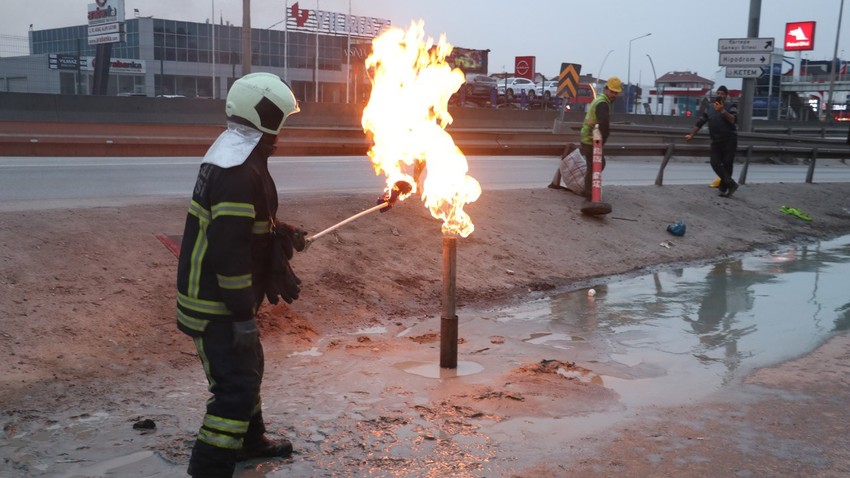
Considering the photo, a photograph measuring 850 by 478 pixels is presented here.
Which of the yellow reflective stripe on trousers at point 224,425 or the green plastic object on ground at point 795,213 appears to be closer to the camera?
the yellow reflective stripe on trousers at point 224,425

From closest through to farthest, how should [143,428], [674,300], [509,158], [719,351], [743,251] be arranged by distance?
[143,428] → [719,351] → [674,300] → [743,251] → [509,158]

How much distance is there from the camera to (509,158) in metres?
23.8

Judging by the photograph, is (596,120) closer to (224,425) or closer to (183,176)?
(183,176)

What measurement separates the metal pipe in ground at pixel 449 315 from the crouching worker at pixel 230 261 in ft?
7.33

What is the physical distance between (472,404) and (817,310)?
4880 mm

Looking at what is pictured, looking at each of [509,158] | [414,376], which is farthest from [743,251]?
[509,158]

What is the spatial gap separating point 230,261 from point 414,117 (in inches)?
109

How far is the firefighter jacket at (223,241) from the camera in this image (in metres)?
3.78

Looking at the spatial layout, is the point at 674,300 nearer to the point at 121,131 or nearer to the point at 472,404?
the point at 472,404

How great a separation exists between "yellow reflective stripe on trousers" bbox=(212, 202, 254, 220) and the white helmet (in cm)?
48

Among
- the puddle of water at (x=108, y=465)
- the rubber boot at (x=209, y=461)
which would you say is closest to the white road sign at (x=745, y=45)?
the puddle of water at (x=108, y=465)

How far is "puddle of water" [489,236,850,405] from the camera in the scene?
20.9 feet

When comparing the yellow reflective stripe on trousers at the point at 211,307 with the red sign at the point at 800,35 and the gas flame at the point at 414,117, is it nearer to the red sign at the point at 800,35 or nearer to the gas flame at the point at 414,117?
the gas flame at the point at 414,117

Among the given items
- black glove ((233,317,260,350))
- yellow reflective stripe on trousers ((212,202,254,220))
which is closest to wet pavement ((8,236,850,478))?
black glove ((233,317,260,350))
